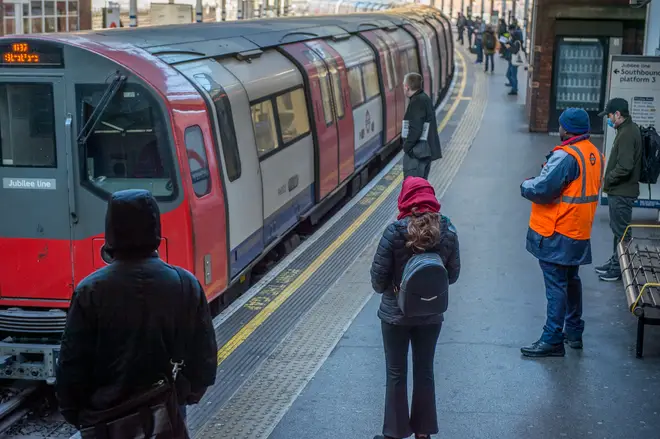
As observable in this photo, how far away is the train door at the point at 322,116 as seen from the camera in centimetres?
1204

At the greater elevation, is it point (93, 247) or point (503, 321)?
point (93, 247)

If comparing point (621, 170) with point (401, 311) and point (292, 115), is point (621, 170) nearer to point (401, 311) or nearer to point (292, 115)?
point (292, 115)

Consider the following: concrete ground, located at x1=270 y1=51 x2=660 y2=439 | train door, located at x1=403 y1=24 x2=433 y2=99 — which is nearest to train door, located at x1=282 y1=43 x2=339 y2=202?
concrete ground, located at x1=270 y1=51 x2=660 y2=439

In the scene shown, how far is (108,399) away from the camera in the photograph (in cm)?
402

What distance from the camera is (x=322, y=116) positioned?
12.4 metres

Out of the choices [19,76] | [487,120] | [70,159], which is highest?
[19,76]

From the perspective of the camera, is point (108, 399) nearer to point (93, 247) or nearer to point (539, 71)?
point (93, 247)

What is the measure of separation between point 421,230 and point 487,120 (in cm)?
1834

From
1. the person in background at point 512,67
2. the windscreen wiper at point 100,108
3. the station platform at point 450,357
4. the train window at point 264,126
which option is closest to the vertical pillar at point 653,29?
the station platform at point 450,357

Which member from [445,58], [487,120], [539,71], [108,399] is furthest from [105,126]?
[445,58]

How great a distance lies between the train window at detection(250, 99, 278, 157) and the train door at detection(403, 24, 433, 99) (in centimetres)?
1073

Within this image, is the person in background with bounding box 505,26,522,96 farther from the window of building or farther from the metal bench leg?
the metal bench leg

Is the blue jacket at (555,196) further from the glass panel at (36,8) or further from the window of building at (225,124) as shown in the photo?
the glass panel at (36,8)

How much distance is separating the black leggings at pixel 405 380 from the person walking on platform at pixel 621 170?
4.43 m
